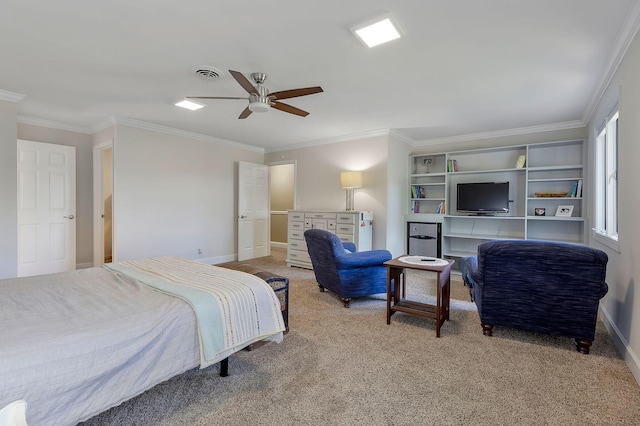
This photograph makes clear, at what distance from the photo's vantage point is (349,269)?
11.0ft

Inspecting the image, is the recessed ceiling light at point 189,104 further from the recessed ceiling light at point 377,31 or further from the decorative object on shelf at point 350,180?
the decorative object on shelf at point 350,180

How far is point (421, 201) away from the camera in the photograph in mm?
5895

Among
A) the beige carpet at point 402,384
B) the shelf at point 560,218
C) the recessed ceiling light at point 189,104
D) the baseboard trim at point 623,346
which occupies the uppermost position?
the recessed ceiling light at point 189,104

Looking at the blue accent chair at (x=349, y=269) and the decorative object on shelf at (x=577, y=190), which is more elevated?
the decorative object on shelf at (x=577, y=190)

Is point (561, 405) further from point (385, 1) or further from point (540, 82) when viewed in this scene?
point (540, 82)

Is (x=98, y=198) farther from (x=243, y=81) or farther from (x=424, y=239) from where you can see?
(x=424, y=239)

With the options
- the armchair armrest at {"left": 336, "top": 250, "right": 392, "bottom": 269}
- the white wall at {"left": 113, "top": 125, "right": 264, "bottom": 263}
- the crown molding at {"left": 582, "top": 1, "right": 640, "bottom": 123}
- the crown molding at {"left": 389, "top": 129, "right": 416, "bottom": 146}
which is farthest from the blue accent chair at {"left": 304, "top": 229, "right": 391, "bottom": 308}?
the white wall at {"left": 113, "top": 125, "right": 264, "bottom": 263}

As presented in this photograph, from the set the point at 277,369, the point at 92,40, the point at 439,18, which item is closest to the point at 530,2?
the point at 439,18

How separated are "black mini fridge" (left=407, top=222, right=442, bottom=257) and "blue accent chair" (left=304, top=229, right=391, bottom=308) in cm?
215

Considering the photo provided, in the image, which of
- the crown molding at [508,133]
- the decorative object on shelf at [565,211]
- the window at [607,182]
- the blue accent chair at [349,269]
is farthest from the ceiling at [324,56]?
the blue accent chair at [349,269]

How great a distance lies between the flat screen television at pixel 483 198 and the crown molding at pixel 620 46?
5.78 feet

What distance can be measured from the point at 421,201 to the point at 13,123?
594 cm

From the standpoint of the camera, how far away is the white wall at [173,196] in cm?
455

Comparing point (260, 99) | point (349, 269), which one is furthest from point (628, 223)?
point (260, 99)
